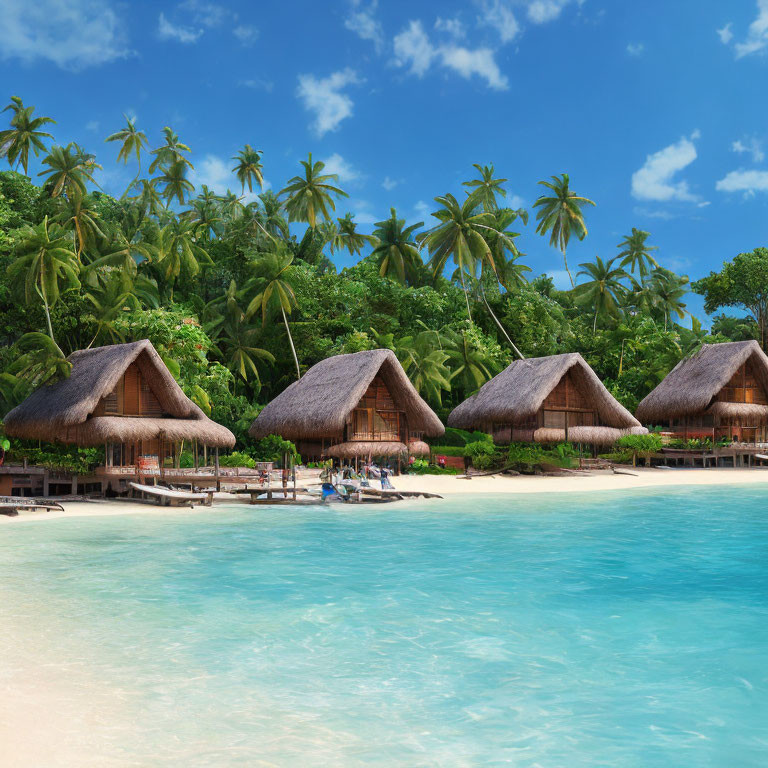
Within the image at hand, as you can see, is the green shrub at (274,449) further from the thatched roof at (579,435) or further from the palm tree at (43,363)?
the thatched roof at (579,435)

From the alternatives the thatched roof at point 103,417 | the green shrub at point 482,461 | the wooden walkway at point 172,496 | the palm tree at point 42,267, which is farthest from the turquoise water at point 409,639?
the green shrub at point 482,461

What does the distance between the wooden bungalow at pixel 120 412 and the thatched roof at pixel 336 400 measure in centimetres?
420

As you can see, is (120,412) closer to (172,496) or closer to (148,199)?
(172,496)

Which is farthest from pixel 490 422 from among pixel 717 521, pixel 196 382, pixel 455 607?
pixel 455 607

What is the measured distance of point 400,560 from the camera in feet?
38.2

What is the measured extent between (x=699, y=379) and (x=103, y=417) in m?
22.0

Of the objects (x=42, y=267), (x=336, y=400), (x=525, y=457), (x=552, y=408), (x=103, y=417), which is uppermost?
(x=42, y=267)

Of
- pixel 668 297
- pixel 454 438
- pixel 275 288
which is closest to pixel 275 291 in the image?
pixel 275 288

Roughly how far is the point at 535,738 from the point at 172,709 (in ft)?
8.32

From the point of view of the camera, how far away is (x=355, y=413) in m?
24.8

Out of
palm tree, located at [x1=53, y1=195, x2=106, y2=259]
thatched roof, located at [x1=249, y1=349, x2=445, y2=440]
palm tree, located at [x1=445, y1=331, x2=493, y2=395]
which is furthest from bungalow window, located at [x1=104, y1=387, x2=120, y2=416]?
palm tree, located at [x1=445, y1=331, x2=493, y2=395]

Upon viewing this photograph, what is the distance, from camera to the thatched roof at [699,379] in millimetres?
29484

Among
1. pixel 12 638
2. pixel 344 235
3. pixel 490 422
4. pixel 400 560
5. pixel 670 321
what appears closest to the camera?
pixel 12 638

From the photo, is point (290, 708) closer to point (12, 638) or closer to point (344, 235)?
A: point (12, 638)
